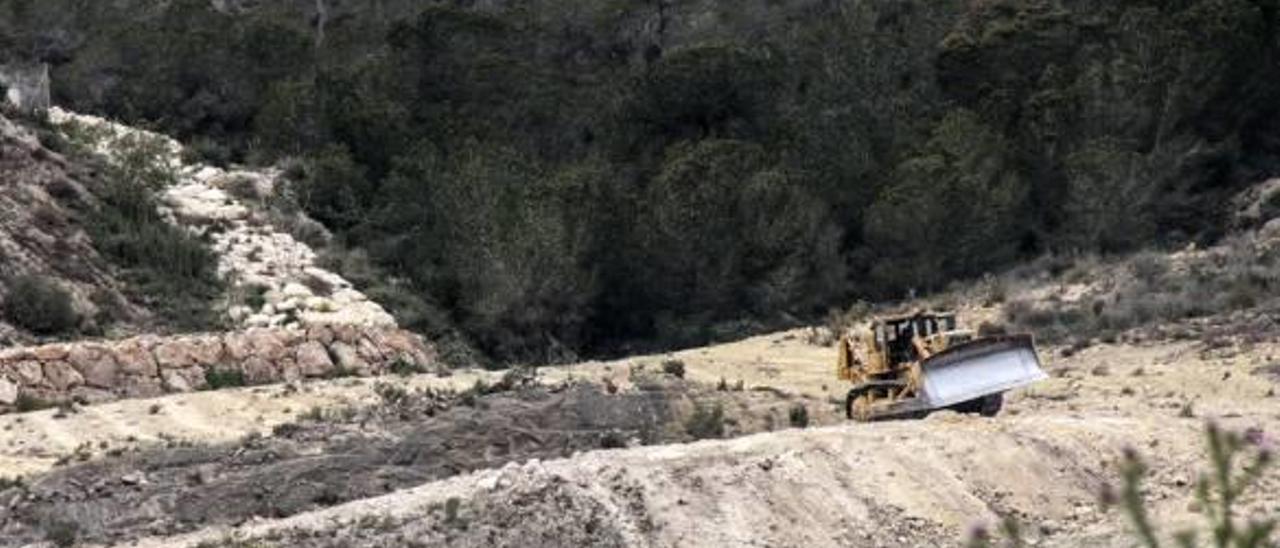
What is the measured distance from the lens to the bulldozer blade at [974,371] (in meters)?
19.0

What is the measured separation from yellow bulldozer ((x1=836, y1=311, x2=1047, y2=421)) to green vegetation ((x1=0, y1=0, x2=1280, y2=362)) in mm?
15050

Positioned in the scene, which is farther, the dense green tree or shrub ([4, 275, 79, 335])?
the dense green tree

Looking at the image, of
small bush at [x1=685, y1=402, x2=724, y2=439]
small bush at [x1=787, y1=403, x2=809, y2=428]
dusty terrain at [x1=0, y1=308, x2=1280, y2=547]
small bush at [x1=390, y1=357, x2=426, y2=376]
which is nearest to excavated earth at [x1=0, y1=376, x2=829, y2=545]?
dusty terrain at [x1=0, y1=308, x2=1280, y2=547]

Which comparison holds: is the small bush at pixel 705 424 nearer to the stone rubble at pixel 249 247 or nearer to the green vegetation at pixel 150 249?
the stone rubble at pixel 249 247

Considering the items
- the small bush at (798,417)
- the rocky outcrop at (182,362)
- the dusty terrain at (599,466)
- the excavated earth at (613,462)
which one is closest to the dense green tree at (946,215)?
the excavated earth at (613,462)

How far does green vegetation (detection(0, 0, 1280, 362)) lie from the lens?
38.4m

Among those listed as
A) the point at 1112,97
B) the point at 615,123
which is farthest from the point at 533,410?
the point at 615,123

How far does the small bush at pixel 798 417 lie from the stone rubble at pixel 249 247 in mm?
10494

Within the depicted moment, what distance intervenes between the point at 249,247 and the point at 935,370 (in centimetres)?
1958

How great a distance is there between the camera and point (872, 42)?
4841 centimetres

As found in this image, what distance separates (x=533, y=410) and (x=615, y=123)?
2788 cm

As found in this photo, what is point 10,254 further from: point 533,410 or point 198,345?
point 533,410

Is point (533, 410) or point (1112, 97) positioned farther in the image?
point (1112, 97)

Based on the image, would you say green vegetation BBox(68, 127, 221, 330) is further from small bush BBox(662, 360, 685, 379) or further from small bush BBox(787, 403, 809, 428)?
small bush BBox(787, 403, 809, 428)
